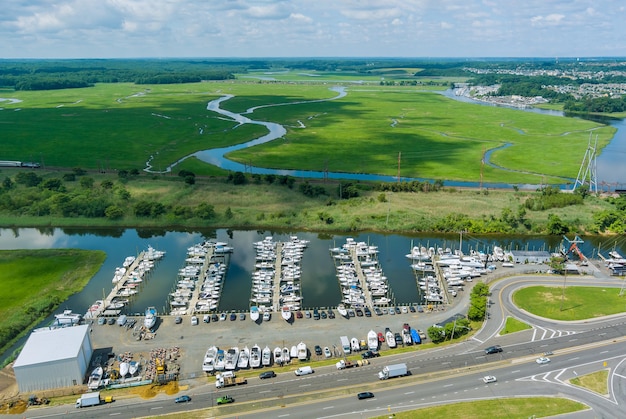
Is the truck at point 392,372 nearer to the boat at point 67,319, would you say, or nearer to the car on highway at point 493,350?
the car on highway at point 493,350

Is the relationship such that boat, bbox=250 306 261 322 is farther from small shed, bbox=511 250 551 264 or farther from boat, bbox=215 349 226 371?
small shed, bbox=511 250 551 264

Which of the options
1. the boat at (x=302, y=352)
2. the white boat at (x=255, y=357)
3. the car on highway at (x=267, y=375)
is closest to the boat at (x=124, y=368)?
the white boat at (x=255, y=357)

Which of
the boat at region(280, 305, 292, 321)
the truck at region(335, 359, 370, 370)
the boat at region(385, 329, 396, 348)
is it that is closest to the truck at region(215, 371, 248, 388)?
the truck at region(335, 359, 370, 370)

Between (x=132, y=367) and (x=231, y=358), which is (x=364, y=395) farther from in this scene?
(x=132, y=367)

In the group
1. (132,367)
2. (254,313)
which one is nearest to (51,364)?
(132,367)

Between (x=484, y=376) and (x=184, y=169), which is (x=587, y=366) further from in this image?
(x=184, y=169)

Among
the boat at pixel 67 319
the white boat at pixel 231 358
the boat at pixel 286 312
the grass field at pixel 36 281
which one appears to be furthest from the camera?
the grass field at pixel 36 281

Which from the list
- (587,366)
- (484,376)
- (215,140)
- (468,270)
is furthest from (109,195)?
(587,366)
